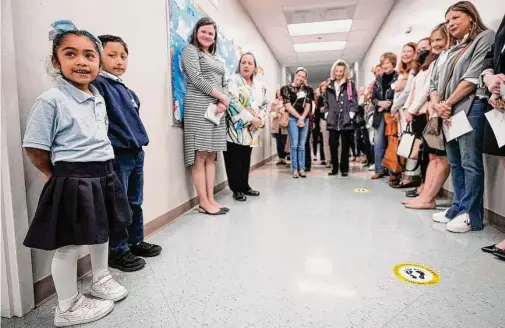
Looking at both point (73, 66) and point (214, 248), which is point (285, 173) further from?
point (73, 66)

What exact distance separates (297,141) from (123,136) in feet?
9.42

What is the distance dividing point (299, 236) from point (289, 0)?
139 inches

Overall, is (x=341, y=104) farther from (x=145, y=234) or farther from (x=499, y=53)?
(x=145, y=234)

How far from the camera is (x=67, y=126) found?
3.20ft

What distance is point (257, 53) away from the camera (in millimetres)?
5051

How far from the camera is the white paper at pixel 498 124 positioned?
1.42 meters

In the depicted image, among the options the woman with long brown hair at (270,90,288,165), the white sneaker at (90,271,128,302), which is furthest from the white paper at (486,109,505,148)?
the woman with long brown hair at (270,90,288,165)

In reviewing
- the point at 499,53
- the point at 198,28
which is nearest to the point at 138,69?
the point at 198,28

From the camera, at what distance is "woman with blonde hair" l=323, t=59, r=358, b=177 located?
3.78 metres

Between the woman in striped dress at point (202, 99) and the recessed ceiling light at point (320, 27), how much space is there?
3.49 m

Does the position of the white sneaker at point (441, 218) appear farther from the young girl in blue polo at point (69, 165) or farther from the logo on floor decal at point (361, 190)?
the young girl in blue polo at point (69, 165)

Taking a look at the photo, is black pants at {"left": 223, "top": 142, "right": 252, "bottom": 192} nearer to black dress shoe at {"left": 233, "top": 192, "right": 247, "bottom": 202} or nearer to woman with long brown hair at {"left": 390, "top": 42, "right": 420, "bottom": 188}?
black dress shoe at {"left": 233, "top": 192, "right": 247, "bottom": 202}

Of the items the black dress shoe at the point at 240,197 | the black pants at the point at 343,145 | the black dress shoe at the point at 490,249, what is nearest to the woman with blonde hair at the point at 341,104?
the black pants at the point at 343,145

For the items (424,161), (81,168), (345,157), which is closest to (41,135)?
(81,168)
